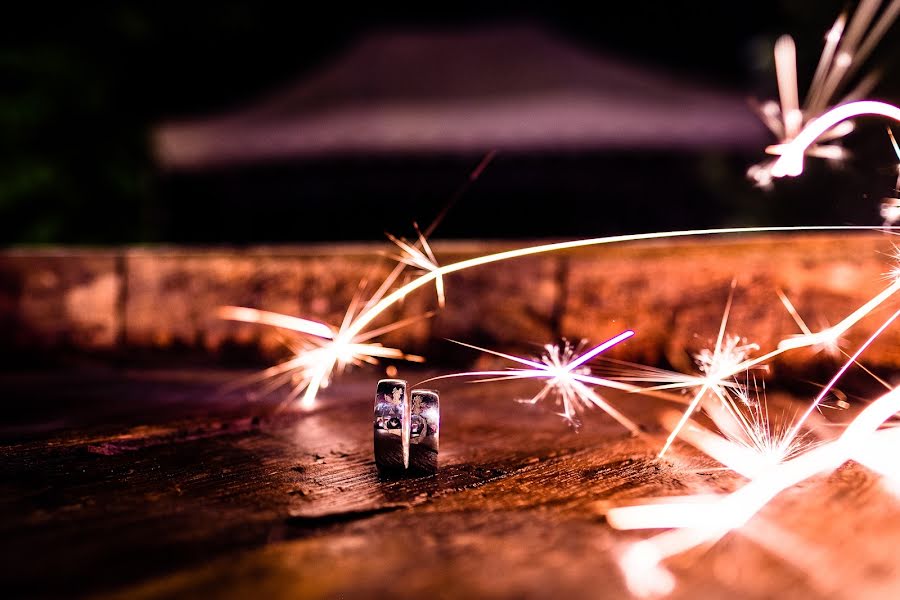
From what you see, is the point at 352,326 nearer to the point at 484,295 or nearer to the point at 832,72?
the point at 484,295

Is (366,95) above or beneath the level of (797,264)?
above

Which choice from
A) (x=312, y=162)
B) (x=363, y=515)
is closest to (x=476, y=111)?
(x=312, y=162)

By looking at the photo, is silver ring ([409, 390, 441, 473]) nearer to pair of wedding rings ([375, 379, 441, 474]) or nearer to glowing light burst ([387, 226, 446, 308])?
pair of wedding rings ([375, 379, 441, 474])

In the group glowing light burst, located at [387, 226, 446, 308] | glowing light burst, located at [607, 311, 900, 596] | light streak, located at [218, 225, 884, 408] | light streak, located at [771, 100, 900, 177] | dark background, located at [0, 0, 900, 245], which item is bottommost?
glowing light burst, located at [607, 311, 900, 596]

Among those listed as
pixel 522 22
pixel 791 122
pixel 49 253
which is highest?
pixel 522 22

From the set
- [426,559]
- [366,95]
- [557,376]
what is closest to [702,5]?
[366,95]

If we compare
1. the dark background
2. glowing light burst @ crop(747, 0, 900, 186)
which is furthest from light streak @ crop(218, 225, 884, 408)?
the dark background

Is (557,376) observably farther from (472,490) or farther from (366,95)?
(366,95)

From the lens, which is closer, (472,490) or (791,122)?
(472,490)
